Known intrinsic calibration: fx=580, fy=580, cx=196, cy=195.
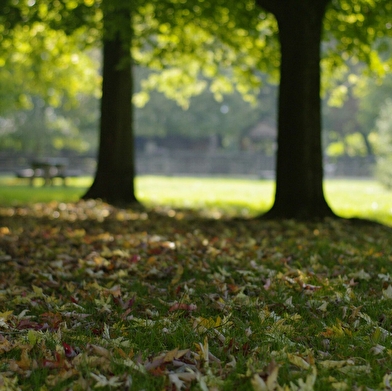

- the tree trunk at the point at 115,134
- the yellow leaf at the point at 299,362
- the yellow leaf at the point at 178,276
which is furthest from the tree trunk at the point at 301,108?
the yellow leaf at the point at 299,362

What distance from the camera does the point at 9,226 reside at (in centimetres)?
933

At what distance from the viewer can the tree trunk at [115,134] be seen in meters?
13.5

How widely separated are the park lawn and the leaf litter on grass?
0.01 metres

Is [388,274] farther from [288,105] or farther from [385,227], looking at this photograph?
[288,105]

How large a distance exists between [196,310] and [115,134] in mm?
9627

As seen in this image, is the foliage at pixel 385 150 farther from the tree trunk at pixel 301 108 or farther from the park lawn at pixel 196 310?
the park lawn at pixel 196 310

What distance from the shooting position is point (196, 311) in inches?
174

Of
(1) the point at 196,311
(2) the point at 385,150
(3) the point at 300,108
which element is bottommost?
(1) the point at 196,311

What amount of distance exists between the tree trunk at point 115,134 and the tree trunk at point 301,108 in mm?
4679

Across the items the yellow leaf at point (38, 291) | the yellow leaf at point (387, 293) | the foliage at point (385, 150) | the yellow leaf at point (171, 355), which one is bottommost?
the yellow leaf at point (38, 291)

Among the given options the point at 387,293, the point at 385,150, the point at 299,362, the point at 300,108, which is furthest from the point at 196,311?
the point at 385,150

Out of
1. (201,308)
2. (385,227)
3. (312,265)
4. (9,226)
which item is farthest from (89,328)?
(385,227)

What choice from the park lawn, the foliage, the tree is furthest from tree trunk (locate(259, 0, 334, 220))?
the foliage

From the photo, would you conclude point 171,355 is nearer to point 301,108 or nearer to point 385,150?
point 301,108
